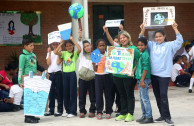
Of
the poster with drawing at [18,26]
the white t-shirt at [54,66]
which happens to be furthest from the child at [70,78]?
Answer: the poster with drawing at [18,26]

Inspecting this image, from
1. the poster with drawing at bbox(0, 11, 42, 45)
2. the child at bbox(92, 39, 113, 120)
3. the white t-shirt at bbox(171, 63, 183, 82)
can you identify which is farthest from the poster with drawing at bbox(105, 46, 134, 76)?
the poster with drawing at bbox(0, 11, 42, 45)

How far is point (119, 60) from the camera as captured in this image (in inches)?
295

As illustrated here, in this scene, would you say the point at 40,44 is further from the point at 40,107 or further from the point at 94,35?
the point at 40,107

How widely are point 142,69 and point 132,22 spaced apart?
311 inches

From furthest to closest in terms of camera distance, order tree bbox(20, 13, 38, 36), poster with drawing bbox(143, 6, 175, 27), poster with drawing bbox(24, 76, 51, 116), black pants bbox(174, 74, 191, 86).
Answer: tree bbox(20, 13, 38, 36)
black pants bbox(174, 74, 191, 86)
poster with drawing bbox(24, 76, 51, 116)
poster with drawing bbox(143, 6, 175, 27)

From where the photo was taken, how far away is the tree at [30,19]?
1342 cm

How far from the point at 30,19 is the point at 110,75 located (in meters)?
6.44

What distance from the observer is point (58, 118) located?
8.00m

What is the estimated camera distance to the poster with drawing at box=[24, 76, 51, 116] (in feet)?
24.8

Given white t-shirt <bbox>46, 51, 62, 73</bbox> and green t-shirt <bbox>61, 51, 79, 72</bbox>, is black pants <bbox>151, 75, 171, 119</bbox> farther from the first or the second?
white t-shirt <bbox>46, 51, 62, 73</bbox>

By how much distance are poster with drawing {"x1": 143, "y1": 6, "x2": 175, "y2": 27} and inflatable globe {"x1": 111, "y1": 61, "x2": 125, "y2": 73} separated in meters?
0.92

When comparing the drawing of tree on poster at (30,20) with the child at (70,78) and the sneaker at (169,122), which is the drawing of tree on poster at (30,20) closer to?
the child at (70,78)

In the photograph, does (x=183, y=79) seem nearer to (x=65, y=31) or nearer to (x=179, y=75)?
(x=179, y=75)

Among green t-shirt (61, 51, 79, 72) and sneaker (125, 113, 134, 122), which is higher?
green t-shirt (61, 51, 79, 72)
